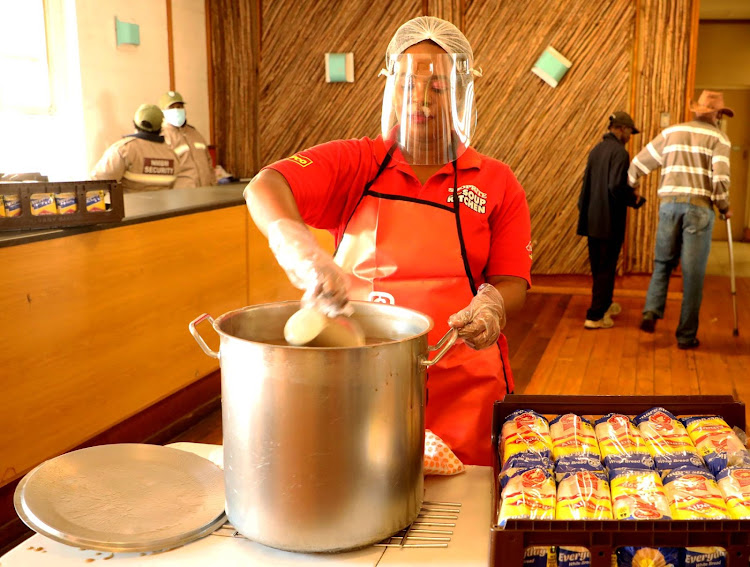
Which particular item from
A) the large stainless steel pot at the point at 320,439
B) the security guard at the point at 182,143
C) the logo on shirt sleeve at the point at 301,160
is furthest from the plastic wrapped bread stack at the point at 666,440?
the security guard at the point at 182,143

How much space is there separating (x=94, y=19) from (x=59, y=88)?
23.7 inches

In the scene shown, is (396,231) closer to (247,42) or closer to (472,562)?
(472,562)

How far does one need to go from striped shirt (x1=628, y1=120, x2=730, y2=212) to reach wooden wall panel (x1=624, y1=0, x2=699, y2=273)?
1423 mm

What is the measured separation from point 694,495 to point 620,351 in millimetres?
4426

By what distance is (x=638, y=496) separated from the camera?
3.41 feet

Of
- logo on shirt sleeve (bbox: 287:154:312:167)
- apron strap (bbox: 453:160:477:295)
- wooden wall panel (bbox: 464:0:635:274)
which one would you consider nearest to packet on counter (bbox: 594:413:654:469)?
apron strap (bbox: 453:160:477:295)

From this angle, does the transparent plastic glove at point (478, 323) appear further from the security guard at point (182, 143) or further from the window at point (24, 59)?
the security guard at point (182, 143)

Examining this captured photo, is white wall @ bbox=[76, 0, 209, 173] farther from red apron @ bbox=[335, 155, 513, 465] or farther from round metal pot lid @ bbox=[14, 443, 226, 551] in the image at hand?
round metal pot lid @ bbox=[14, 443, 226, 551]

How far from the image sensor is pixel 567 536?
0.97m

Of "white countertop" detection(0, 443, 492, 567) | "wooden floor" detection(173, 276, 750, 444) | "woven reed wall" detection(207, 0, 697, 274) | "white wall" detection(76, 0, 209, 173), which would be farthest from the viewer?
"woven reed wall" detection(207, 0, 697, 274)

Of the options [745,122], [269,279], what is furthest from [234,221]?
[745,122]

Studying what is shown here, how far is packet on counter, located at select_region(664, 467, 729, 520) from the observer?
100 centimetres

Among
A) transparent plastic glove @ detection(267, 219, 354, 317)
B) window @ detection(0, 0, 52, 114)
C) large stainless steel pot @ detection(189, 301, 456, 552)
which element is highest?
window @ detection(0, 0, 52, 114)

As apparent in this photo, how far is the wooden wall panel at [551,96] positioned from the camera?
261 inches
